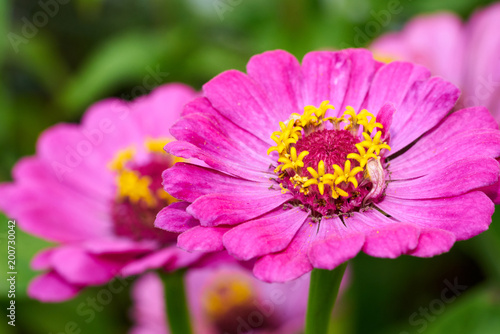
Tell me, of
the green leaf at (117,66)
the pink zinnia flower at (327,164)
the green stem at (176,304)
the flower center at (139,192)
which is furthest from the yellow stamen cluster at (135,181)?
the green leaf at (117,66)

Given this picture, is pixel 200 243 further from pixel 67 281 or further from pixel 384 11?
pixel 384 11

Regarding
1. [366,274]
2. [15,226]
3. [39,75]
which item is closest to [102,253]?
[15,226]

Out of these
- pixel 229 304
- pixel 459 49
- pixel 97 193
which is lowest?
pixel 229 304

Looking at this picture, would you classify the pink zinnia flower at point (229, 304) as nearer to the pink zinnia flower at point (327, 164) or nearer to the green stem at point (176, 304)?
the green stem at point (176, 304)

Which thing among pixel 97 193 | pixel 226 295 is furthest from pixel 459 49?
pixel 97 193

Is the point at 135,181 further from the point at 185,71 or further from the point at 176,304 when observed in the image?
the point at 185,71

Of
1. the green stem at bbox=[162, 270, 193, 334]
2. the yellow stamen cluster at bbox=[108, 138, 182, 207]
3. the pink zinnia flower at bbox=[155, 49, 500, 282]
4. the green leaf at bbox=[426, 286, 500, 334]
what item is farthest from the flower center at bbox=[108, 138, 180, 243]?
the green leaf at bbox=[426, 286, 500, 334]
